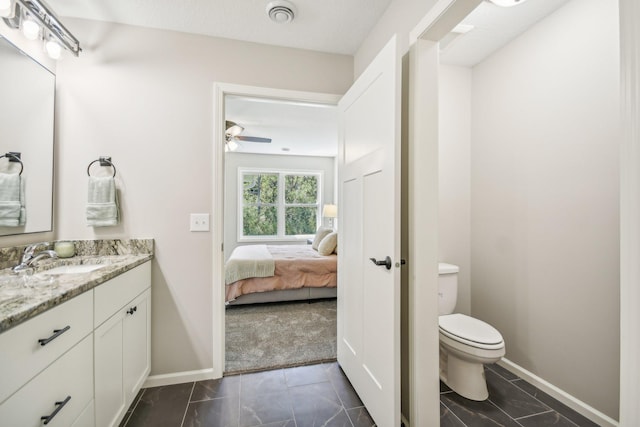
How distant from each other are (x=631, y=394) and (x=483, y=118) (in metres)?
2.18

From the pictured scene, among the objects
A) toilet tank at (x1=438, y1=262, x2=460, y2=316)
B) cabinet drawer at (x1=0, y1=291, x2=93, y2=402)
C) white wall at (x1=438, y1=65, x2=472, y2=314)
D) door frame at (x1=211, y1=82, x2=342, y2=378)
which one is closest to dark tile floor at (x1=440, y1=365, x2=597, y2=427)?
toilet tank at (x1=438, y1=262, x2=460, y2=316)

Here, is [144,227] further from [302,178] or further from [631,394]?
[302,178]

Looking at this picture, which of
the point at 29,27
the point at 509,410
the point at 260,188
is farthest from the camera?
the point at 260,188

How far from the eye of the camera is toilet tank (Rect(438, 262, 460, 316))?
211 cm

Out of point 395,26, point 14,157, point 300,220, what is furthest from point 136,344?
point 300,220

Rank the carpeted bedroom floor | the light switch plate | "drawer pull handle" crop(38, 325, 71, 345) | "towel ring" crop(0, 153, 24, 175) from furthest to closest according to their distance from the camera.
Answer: the carpeted bedroom floor → the light switch plate → "towel ring" crop(0, 153, 24, 175) → "drawer pull handle" crop(38, 325, 71, 345)

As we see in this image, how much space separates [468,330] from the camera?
6.03 feet

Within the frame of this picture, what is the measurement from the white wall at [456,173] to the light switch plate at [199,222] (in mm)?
1870

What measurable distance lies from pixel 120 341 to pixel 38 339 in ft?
2.05

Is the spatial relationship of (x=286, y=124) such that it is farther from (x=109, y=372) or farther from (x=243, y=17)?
(x=109, y=372)

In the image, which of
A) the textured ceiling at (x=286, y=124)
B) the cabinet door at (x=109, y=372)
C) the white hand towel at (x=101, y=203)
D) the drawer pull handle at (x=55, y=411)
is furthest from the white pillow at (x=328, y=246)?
the drawer pull handle at (x=55, y=411)

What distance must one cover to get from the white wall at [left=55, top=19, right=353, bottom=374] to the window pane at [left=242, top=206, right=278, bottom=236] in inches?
159

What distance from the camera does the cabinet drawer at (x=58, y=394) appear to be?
2.77ft

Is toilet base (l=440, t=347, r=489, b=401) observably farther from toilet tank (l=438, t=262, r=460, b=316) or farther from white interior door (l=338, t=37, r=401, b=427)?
white interior door (l=338, t=37, r=401, b=427)
